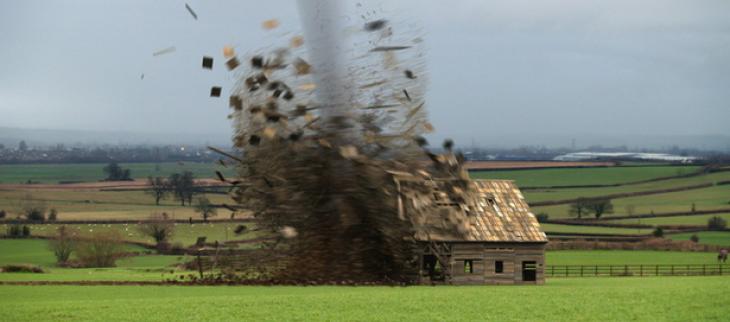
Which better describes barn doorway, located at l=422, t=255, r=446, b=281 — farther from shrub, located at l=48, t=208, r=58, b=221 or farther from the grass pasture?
shrub, located at l=48, t=208, r=58, b=221

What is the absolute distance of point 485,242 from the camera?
1383 inches

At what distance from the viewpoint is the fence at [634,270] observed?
45.2m

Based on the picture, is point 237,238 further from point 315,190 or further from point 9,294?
point 9,294

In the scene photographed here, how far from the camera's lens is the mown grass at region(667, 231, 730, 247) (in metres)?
63.9

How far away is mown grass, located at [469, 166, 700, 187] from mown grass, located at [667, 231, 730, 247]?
975 inches

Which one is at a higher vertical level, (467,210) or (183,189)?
(183,189)

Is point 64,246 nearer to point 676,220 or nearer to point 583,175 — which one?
point 676,220

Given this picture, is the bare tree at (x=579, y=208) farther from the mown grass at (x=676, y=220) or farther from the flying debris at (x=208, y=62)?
the flying debris at (x=208, y=62)

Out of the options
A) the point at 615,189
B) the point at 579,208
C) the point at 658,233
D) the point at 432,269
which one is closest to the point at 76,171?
the point at 615,189

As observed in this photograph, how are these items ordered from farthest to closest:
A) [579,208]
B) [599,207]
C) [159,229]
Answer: [599,207], [579,208], [159,229]

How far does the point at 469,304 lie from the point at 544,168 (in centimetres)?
8923

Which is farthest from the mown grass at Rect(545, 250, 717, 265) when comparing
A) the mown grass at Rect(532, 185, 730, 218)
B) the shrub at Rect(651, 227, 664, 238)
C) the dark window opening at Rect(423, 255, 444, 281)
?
the dark window opening at Rect(423, 255, 444, 281)

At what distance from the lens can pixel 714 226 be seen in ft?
233

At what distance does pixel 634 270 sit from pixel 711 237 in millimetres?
21474
